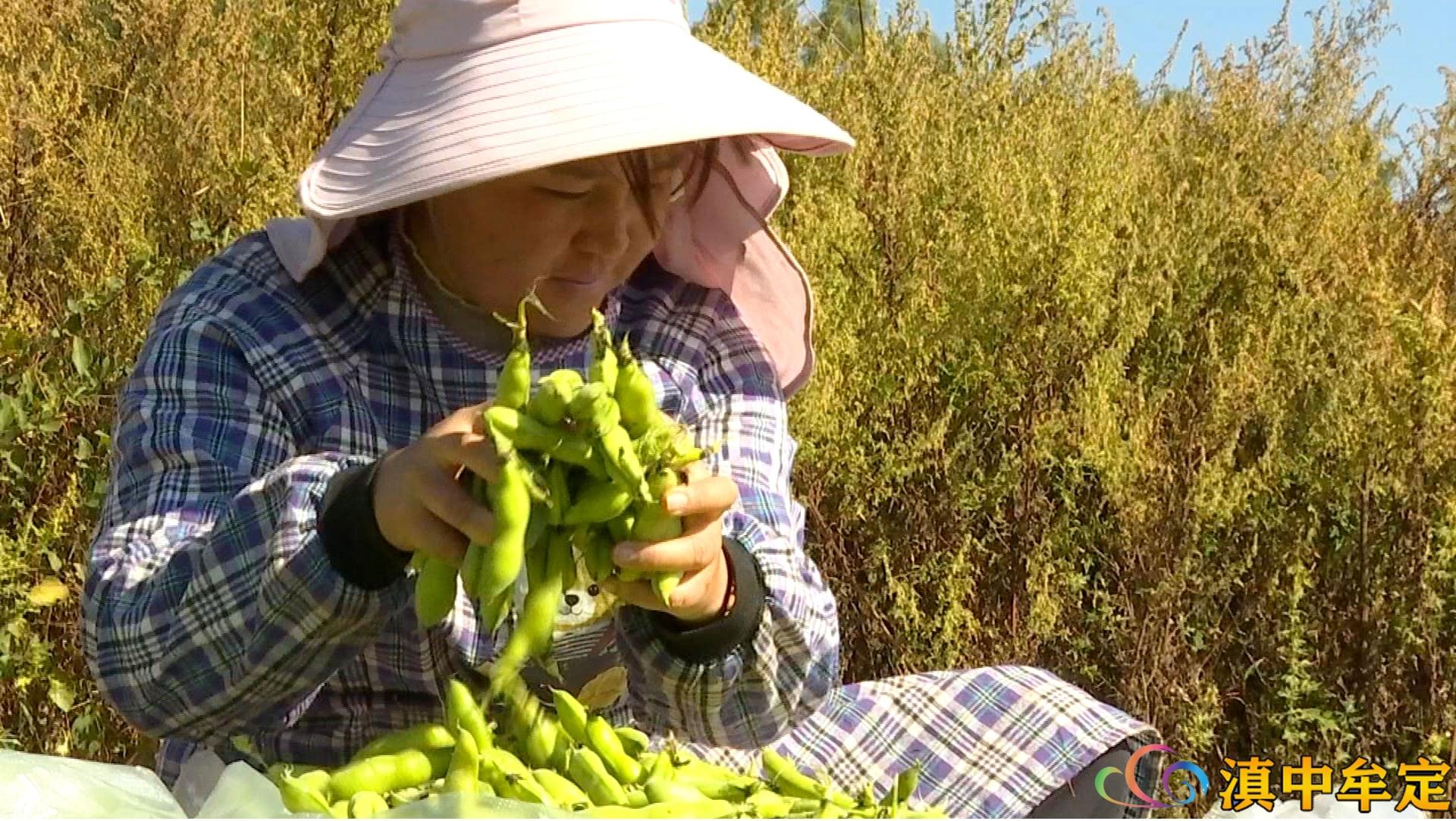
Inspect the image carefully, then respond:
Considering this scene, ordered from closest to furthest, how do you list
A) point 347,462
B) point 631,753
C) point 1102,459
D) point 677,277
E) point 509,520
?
point 509,520
point 631,753
point 347,462
point 677,277
point 1102,459

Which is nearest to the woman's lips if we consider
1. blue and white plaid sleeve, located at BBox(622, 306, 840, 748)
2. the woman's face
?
the woman's face

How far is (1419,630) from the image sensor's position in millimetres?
2793

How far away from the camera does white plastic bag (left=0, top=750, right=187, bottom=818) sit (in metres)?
1.01

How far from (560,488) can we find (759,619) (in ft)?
1.24

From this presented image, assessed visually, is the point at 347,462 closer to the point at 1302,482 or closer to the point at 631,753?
the point at 631,753

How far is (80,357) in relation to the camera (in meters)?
2.53

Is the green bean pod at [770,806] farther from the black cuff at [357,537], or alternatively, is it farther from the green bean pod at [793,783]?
the black cuff at [357,537]

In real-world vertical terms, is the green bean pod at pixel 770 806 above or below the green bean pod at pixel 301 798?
below

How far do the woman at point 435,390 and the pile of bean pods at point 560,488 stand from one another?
0.06 meters

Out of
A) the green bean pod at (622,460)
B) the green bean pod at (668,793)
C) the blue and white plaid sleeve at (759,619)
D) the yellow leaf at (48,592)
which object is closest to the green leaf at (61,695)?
the yellow leaf at (48,592)

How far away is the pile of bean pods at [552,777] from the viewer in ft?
3.57

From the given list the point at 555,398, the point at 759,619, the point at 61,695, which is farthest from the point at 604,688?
the point at 61,695

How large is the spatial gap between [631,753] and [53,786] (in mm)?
465

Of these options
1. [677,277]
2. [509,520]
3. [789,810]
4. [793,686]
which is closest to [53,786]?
[509,520]
